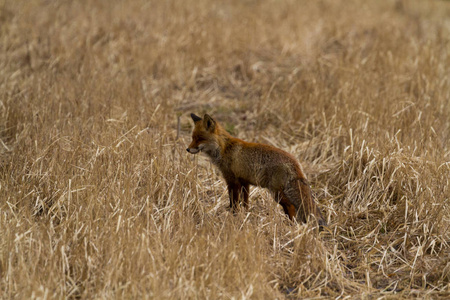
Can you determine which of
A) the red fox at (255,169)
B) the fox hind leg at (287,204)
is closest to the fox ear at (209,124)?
the red fox at (255,169)

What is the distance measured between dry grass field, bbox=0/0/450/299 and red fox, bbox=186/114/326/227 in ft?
0.80

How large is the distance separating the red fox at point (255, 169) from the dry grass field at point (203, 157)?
0.24 meters

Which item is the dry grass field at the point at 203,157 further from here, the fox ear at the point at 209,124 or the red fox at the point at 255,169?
the fox ear at the point at 209,124

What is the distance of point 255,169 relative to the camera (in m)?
5.49

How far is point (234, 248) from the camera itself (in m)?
4.62

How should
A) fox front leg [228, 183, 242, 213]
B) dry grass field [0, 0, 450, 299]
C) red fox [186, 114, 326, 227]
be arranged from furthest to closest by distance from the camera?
fox front leg [228, 183, 242, 213] → red fox [186, 114, 326, 227] → dry grass field [0, 0, 450, 299]

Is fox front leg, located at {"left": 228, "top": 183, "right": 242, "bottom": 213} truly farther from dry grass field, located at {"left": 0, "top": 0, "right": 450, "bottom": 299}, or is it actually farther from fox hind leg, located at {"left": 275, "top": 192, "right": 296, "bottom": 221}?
fox hind leg, located at {"left": 275, "top": 192, "right": 296, "bottom": 221}

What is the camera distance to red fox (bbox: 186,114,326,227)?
530 centimetres

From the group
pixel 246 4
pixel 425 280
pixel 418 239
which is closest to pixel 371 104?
pixel 418 239

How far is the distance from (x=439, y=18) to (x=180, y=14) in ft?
25.9

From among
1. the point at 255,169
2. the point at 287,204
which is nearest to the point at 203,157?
the point at 255,169

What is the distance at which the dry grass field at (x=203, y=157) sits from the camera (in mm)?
4578

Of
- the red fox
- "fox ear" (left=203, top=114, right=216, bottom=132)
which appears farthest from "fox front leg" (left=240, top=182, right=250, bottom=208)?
"fox ear" (left=203, top=114, right=216, bottom=132)

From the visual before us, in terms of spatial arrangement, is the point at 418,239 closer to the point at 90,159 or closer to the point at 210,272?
the point at 210,272
